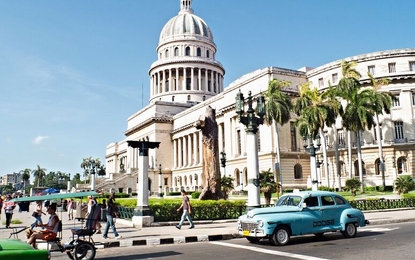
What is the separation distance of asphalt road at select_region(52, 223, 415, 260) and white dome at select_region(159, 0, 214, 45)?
89.1m

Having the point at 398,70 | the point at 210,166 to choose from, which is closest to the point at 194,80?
the point at 398,70

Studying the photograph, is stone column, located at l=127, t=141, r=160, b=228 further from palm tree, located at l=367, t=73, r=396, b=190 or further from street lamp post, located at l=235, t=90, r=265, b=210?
palm tree, located at l=367, t=73, r=396, b=190

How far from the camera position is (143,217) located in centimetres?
1909

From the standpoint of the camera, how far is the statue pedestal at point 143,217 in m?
19.1

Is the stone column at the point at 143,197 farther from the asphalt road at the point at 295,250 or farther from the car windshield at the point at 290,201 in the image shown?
the car windshield at the point at 290,201

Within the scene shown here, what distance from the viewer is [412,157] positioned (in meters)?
49.3


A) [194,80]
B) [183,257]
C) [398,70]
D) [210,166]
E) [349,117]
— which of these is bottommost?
[183,257]

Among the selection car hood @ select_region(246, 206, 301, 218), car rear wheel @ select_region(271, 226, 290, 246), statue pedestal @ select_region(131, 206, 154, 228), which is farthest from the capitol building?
car rear wheel @ select_region(271, 226, 290, 246)

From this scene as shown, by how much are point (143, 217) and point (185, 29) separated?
8678cm

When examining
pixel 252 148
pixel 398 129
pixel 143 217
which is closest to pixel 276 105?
pixel 398 129

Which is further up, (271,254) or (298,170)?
(298,170)

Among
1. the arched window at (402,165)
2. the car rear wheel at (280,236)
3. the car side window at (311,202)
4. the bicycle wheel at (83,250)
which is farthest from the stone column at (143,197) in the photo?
the arched window at (402,165)

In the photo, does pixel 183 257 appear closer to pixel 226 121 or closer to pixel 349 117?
pixel 349 117

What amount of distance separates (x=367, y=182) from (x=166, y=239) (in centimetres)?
4292
